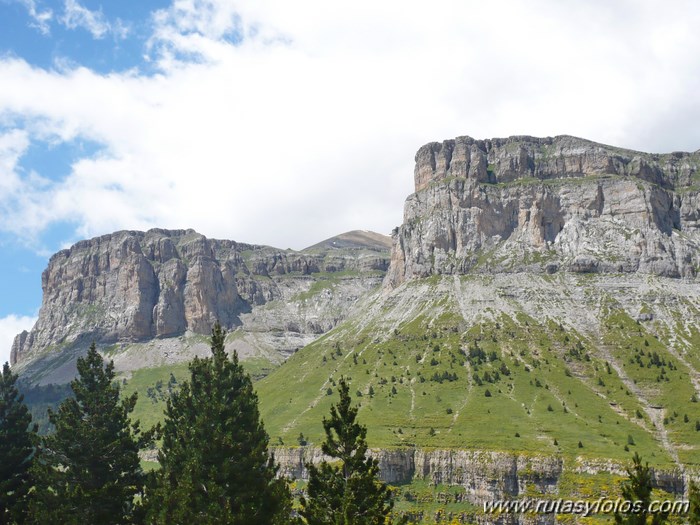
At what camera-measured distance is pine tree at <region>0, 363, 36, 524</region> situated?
6150 cm

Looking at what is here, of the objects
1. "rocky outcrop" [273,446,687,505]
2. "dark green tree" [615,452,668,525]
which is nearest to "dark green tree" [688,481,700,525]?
"dark green tree" [615,452,668,525]

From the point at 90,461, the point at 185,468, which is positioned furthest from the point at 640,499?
the point at 90,461

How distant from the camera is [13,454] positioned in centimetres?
6494

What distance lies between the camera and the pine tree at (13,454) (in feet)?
202

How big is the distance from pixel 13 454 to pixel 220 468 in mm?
24237

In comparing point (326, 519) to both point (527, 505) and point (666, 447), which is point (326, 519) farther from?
point (666, 447)

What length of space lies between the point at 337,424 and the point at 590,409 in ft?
501

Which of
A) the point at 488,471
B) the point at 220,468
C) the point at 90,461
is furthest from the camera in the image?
the point at 488,471

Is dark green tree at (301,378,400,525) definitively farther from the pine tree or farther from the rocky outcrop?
the rocky outcrop

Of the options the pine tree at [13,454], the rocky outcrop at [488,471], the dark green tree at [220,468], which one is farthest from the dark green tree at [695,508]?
the rocky outcrop at [488,471]

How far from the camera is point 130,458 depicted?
209ft

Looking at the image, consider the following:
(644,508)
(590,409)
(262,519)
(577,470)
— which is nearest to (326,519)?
(262,519)

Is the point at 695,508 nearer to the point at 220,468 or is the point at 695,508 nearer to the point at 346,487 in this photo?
the point at 346,487

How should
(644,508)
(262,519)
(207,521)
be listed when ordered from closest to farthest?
(644,508) → (207,521) → (262,519)
